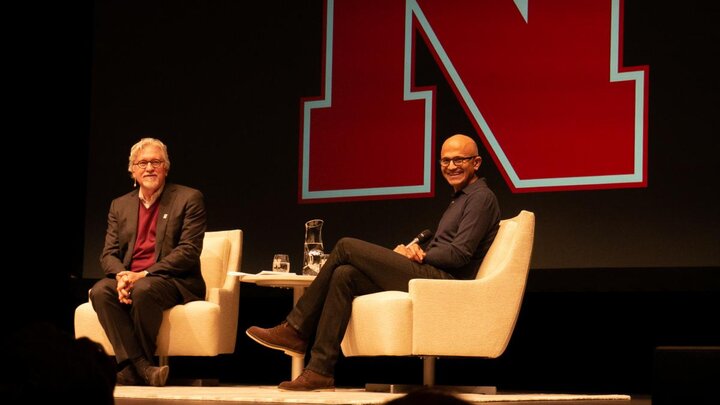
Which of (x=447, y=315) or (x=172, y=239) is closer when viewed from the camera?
(x=447, y=315)

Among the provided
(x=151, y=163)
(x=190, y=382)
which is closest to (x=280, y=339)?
(x=190, y=382)

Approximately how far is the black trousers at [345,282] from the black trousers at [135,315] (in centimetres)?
77

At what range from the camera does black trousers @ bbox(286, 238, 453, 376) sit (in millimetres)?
4414

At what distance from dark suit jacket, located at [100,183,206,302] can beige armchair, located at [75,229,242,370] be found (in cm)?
10

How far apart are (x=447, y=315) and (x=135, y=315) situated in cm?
148

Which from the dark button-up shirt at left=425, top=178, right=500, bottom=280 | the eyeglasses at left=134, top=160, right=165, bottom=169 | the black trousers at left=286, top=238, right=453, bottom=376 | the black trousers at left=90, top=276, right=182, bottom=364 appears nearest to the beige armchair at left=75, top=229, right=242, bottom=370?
the black trousers at left=90, top=276, right=182, bottom=364

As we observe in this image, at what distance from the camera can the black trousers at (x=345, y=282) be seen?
14.5 feet

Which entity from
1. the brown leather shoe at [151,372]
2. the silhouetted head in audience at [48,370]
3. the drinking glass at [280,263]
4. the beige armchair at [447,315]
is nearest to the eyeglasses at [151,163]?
the drinking glass at [280,263]

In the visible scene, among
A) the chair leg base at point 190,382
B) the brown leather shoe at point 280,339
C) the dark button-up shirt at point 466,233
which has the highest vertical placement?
the dark button-up shirt at point 466,233

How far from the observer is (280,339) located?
444cm

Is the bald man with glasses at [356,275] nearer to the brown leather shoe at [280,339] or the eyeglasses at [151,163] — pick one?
the brown leather shoe at [280,339]

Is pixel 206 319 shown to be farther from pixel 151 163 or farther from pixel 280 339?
pixel 151 163

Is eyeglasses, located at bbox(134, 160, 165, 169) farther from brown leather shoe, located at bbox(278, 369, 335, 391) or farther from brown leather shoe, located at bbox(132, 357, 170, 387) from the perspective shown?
brown leather shoe, located at bbox(278, 369, 335, 391)

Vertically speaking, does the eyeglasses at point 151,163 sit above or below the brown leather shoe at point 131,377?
above
